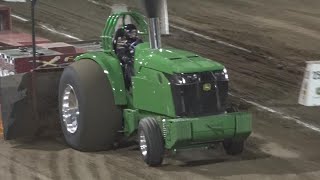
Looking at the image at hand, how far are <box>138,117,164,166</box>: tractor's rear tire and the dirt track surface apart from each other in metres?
0.12

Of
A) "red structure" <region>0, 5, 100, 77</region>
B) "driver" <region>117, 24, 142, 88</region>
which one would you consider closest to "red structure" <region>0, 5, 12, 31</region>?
"red structure" <region>0, 5, 100, 77</region>

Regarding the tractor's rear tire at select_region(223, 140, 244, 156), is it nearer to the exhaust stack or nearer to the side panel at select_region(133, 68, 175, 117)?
the side panel at select_region(133, 68, 175, 117)

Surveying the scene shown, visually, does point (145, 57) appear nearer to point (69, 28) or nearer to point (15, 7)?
point (69, 28)

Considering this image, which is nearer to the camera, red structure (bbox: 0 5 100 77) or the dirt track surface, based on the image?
the dirt track surface

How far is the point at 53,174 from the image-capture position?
737 cm

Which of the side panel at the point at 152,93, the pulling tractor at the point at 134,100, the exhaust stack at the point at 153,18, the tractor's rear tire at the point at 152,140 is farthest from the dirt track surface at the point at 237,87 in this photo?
the exhaust stack at the point at 153,18

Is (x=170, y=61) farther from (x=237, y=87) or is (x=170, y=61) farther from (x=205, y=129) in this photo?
(x=237, y=87)

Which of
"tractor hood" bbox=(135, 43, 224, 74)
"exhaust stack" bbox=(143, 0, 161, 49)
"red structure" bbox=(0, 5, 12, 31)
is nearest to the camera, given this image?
"tractor hood" bbox=(135, 43, 224, 74)

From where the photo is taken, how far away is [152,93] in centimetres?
760

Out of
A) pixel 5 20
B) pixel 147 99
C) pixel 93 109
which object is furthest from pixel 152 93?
pixel 5 20

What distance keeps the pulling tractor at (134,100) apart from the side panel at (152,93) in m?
0.01

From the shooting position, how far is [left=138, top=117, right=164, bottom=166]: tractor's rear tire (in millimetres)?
7336

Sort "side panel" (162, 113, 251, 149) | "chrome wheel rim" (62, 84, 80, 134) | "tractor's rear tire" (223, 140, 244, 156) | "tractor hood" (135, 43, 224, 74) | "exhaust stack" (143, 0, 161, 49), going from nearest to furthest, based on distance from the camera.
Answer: "side panel" (162, 113, 251, 149), "tractor hood" (135, 43, 224, 74), "exhaust stack" (143, 0, 161, 49), "tractor's rear tire" (223, 140, 244, 156), "chrome wheel rim" (62, 84, 80, 134)

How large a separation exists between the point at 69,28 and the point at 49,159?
915cm
